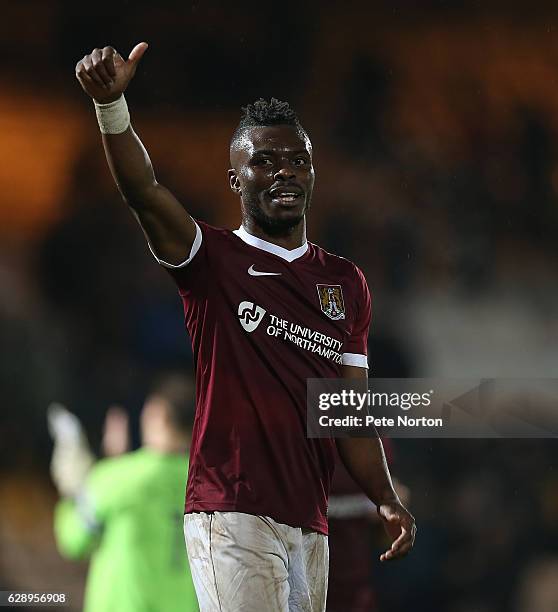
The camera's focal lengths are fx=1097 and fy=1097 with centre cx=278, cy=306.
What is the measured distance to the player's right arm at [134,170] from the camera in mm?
2535

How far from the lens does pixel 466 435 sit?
7559 millimetres

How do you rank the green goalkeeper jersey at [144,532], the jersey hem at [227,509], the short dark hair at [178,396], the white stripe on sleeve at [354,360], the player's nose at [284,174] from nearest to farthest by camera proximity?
the jersey hem at [227,509], the player's nose at [284,174], the white stripe on sleeve at [354,360], the green goalkeeper jersey at [144,532], the short dark hair at [178,396]

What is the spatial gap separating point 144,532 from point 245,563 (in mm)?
2475

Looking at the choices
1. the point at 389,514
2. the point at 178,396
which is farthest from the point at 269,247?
the point at 178,396

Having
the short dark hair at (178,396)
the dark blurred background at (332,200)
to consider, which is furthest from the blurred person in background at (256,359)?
the dark blurred background at (332,200)

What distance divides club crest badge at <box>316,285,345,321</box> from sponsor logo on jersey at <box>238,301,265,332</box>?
22 centimetres

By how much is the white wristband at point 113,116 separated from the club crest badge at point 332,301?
0.74m

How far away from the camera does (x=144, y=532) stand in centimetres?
499

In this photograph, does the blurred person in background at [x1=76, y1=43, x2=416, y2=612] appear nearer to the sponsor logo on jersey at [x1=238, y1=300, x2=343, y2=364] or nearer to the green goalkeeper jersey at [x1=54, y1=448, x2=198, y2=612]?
the sponsor logo on jersey at [x1=238, y1=300, x2=343, y2=364]

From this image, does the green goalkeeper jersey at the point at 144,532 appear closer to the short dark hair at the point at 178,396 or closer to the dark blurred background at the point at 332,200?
the short dark hair at the point at 178,396

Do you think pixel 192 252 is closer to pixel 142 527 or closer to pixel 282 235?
pixel 282 235

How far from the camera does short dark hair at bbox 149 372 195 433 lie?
5.30 m

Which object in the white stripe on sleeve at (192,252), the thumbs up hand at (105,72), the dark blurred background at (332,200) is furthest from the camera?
the dark blurred background at (332,200)

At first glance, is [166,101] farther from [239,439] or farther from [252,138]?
[239,439]
